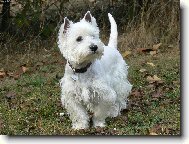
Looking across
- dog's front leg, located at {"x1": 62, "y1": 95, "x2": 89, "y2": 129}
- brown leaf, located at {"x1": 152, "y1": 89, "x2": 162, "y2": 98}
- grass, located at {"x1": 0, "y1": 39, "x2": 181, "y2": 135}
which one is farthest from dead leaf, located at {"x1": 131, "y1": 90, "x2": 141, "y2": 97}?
dog's front leg, located at {"x1": 62, "y1": 95, "x2": 89, "y2": 129}

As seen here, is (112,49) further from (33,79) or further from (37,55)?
(37,55)

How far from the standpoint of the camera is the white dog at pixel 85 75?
5.41 m

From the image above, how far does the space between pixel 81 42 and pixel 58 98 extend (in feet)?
4.25

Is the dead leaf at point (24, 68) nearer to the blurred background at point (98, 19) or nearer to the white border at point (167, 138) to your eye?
the blurred background at point (98, 19)

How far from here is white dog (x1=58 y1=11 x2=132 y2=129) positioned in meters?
5.41

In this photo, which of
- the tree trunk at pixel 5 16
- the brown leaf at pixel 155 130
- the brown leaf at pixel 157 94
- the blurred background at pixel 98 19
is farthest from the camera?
the tree trunk at pixel 5 16

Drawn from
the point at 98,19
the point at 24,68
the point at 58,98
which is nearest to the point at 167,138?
the point at 58,98

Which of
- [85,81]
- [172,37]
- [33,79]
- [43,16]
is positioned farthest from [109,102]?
[43,16]

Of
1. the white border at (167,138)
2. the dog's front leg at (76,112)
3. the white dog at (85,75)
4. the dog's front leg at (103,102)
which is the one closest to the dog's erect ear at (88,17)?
the white dog at (85,75)

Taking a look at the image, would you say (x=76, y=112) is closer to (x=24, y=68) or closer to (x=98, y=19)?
(x=24, y=68)

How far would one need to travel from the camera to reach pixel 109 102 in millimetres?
5652

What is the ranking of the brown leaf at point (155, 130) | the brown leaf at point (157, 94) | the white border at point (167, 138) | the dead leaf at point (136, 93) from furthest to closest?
the dead leaf at point (136, 93), the brown leaf at point (157, 94), the brown leaf at point (155, 130), the white border at point (167, 138)

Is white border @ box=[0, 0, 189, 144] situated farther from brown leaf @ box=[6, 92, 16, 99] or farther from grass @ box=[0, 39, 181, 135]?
brown leaf @ box=[6, 92, 16, 99]

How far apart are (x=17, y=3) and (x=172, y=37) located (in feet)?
6.89
